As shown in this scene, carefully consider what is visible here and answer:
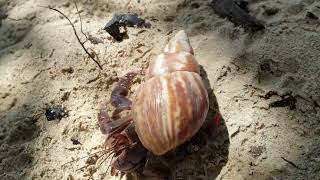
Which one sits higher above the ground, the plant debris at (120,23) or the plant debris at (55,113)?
the plant debris at (120,23)

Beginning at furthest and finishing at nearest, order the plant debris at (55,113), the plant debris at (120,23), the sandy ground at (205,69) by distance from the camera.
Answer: the plant debris at (120,23) < the plant debris at (55,113) < the sandy ground at (205,69)

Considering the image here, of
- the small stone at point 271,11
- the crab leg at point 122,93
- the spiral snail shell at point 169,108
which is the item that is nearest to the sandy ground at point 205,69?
the small stone at point 271,11

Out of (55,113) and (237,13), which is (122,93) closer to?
(55,113)

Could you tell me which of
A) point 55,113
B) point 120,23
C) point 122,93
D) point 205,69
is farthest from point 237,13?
point 55,113

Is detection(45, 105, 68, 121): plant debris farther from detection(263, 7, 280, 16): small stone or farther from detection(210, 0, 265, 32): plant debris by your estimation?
detection(263, 7, 280, 16): small stone

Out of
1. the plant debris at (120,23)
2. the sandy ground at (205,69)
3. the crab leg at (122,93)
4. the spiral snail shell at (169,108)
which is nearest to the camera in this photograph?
the spiral snail shell at (169,108)

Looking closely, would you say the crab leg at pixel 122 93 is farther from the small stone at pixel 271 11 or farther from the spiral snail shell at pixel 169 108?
the small stone at pixel 271 11
